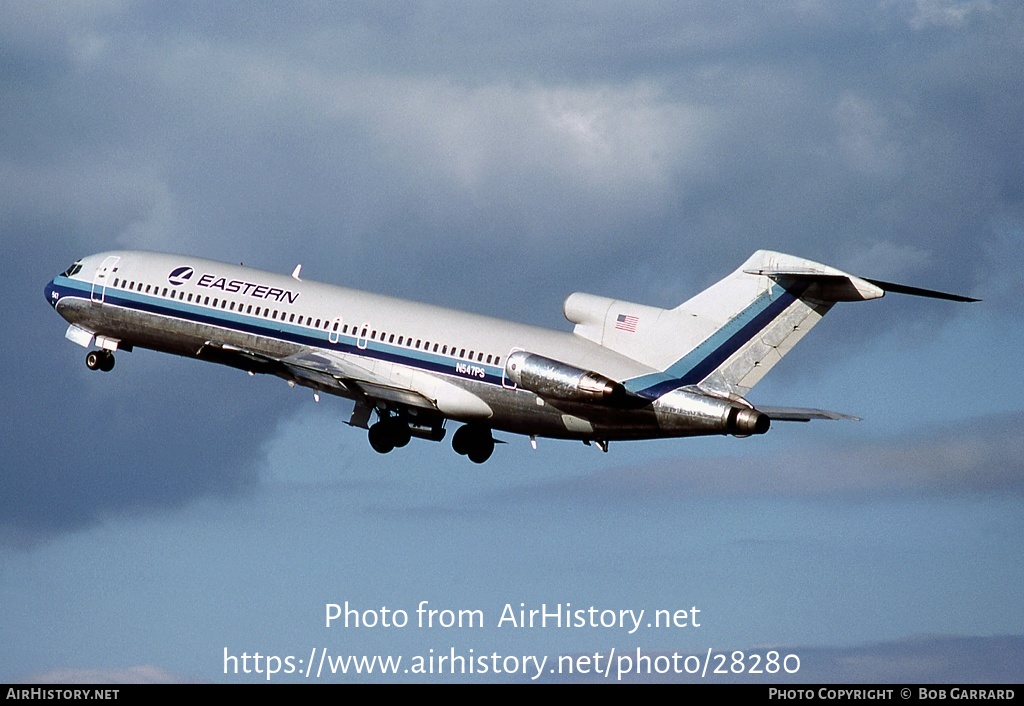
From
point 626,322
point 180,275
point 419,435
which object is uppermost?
point 180,275

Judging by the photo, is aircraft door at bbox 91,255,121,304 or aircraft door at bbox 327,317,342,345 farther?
aircraft door at bbox 91,255,121,304

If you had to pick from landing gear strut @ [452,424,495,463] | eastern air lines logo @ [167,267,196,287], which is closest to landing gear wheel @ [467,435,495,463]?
landing gear strut @ [452,424,495,463]

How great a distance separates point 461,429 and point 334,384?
200 inches

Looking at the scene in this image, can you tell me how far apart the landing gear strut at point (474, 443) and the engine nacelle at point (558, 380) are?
20.6ft

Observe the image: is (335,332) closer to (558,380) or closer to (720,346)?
(558,380)

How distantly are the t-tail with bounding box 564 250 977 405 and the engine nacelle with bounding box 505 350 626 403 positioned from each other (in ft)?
2.99

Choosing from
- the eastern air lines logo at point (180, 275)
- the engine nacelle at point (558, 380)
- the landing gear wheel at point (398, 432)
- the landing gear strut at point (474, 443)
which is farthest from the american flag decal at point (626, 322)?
the eastern air lines logo at point (180, 275)

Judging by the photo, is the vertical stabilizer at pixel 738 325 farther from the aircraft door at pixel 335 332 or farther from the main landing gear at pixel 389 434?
the aircraft door at pixel 335 332

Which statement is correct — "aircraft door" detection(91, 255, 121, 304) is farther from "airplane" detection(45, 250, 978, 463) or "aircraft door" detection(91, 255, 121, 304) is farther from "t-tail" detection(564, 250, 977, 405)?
"t-tail" detection(564, 250, 977, 405)

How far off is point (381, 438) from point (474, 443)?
10.1ft

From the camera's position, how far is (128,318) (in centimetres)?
6406

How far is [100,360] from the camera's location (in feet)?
218

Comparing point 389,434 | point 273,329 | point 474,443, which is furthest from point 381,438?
point 273,329

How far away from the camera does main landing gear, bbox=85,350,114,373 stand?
66.4 metres
